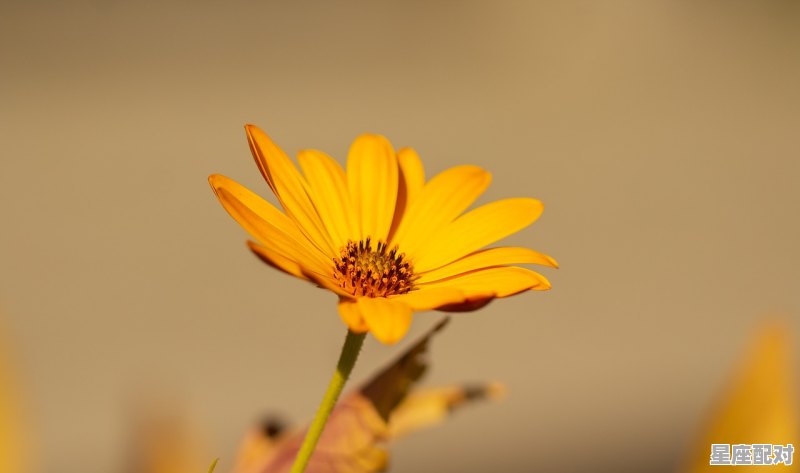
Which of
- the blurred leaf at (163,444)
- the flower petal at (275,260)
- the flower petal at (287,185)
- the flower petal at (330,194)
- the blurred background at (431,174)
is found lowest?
the blurred leaf at (163,444)

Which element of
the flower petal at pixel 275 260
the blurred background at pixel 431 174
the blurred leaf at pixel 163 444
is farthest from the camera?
the blurred background at pixel 431 174

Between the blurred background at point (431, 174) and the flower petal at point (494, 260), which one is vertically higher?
the blurred background at point (431, 174)

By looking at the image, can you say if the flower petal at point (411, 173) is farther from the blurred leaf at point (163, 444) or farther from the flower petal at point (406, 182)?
the blurred leaf at point (163, 444)

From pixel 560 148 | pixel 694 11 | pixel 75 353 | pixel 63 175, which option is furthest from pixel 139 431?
pixel 694 11

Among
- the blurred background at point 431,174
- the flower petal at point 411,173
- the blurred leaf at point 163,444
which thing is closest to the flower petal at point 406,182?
the flower petal at point 411,173

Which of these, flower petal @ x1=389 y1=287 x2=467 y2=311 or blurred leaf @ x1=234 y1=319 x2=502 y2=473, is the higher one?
flower petal @ x1=389 y1=287 x2=467 y2=311

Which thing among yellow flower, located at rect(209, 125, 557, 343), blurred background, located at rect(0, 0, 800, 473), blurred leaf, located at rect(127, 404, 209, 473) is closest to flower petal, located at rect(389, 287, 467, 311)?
yellow flower, located at rect(209, 125, 557, 343)

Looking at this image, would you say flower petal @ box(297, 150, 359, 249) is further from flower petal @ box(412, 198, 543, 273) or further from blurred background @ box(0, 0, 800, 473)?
blurred background @ box(0, 0, 800, 473)
